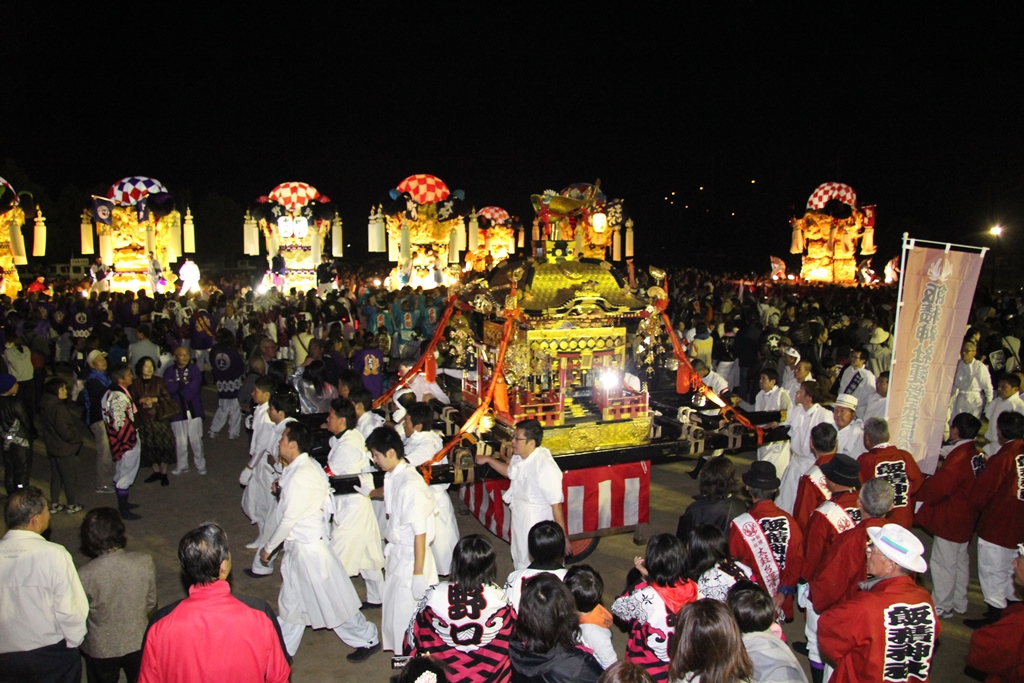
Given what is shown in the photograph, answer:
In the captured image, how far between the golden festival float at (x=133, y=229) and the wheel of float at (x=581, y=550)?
21974mm

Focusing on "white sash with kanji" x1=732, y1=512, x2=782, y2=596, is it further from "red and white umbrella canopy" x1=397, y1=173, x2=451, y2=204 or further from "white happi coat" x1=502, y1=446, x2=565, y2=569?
"red and white umbrella canopy" x1=397, y1=173, x2=451, y2=204

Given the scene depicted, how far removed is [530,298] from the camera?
20.8 ft

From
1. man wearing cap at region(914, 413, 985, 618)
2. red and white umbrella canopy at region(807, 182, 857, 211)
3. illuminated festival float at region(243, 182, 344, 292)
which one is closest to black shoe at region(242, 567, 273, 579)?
man wearing cap at region(914, 413, 985, 618)

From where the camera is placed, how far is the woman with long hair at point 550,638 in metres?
2.89

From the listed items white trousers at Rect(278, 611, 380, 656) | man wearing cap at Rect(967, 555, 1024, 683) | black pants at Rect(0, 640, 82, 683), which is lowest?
white trousers at Rect(278, 611, 380, 656)

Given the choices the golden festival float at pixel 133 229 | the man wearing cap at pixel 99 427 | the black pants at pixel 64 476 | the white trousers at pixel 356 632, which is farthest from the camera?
the golden festival float at pixel 133 229

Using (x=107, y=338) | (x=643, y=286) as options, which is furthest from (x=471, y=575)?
(x=107, y=338)

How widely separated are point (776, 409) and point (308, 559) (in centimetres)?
544

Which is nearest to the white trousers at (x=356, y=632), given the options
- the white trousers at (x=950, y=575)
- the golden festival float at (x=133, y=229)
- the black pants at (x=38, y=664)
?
the black pants at (x=38, y=664)

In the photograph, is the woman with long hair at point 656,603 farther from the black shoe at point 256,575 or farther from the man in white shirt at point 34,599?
the black shoe at point 256,575

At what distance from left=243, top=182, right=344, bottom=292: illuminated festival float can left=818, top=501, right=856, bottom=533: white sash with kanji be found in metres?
24.6

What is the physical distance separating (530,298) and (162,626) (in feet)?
13.7

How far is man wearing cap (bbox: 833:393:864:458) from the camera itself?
252 inches

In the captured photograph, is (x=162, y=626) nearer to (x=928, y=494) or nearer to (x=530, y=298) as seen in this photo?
(x=530, y=298)
